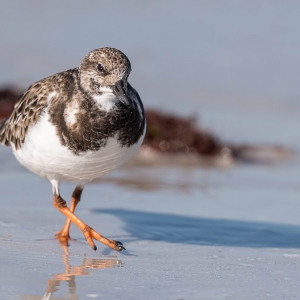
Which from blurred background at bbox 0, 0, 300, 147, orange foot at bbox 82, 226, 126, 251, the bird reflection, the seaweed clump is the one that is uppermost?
blurred background at bbox 0, 0, 300, 147

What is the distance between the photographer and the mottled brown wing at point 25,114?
14.0 feet

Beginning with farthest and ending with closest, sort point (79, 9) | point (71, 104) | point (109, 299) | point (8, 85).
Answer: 1. point (79, 9)
2. point (8, 85)
3. point (71, 104)
4. point (109, 299)

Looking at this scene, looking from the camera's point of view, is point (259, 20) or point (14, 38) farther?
point (259, 20)

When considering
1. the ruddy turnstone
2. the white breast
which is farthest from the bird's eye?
the white breast

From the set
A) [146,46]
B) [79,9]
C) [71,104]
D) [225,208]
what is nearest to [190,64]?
[146,46]

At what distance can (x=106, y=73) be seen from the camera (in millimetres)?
3906

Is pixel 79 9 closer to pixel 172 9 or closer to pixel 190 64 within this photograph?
pixel 172 9

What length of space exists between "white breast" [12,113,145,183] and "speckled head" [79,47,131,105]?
294mm

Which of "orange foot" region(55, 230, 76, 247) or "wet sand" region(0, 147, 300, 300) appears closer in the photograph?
"wet sand" region(0, 147, 300, 300)

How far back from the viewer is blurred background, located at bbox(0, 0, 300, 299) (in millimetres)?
4633

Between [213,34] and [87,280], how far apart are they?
8785 mm

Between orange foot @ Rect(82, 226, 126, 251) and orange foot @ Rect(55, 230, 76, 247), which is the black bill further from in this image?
orange foot @ Rect(55, 230, 76, 247)

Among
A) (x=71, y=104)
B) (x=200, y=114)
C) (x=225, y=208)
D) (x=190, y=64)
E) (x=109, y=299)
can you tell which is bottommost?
(x=109, y=299)

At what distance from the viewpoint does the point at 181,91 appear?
32.9 feet
